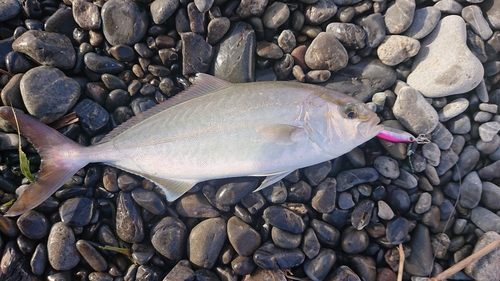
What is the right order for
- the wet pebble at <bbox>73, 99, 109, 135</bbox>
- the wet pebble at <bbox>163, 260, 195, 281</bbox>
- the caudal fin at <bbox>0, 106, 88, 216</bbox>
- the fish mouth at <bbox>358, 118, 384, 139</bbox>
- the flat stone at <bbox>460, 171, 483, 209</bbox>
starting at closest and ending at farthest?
the fish mouth at <bbox>358, 118, 384, 139</bbox>
the caudal fin at <bbox>0, 106, 88, 216</bbox>
the wet pebble at <bbox>163, 260, 195, 281</bbox>
the wet pebble at <bbox>73, 99, 109, 135</bbox>
the flat stone at <bbox>460, 171, 483, 209</bbox>

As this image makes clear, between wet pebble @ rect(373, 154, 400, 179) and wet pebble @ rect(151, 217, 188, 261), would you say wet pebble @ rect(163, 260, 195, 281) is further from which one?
wet pebble @ rect(373, 154, 400, 179)

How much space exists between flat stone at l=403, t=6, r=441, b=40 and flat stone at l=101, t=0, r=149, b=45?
9.86ft

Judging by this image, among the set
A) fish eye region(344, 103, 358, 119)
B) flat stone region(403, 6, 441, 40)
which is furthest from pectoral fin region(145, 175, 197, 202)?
flat stone region(403, 6, 441, 40)

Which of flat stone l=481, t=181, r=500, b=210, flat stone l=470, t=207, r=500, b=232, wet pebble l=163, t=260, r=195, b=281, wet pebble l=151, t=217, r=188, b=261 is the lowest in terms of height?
flat stone l=470, t=207, r=500, b=232

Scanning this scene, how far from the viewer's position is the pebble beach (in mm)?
3059

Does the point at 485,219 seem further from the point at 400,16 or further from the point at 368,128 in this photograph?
the point at 400,16

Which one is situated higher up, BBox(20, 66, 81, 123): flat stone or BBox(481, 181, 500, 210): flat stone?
BBox(20, 66, 81, 123): flat stone

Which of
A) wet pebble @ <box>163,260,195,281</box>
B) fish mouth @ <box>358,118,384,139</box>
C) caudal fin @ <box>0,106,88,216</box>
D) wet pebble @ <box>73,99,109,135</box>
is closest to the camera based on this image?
fish mouth @ <box>358,118,384,139</box>

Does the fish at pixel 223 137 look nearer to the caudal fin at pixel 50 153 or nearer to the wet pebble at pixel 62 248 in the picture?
the caudal fin at pixel 50 153

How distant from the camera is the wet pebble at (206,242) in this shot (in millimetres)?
3059

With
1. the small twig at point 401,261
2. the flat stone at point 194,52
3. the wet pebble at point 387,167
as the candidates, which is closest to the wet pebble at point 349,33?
the wet pebble at point 387,167

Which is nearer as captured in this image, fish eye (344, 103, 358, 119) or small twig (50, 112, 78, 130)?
fish eye (344, 103, 358, 119)

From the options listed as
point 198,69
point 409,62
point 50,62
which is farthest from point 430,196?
point 50,62

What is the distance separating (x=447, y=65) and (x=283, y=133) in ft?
6.58
